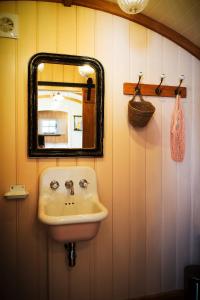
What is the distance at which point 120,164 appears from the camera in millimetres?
1704

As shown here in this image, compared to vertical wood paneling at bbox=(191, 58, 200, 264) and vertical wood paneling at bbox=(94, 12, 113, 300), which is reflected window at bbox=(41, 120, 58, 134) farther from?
vertical wood paneling at bbox=(191, 58, 200, 264)

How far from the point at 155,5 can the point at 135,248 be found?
6.16ft

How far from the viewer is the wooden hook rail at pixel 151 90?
66.5 inches

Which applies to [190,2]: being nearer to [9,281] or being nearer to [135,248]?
[135,248]


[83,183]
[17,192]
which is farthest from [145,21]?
[17,192]

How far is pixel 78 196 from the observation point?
61.9 inches

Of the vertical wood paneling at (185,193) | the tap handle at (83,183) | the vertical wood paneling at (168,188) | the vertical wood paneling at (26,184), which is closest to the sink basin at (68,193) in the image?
the tap handle at (83,183)

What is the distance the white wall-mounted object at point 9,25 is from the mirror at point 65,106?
0.21 meters

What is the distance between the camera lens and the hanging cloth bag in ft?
5.86

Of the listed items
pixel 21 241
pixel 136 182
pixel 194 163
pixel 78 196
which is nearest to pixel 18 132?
pixel 78 196

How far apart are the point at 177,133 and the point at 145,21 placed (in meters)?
0.94

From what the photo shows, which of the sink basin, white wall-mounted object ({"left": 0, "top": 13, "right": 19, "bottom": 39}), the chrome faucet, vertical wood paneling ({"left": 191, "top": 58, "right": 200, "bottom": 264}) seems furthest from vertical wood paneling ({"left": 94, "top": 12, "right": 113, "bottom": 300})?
vertical wood paneling ({"left": 191, "top": 58, "right": 200, "bottom": 264})

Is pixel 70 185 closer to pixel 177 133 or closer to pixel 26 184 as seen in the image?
pixel 26 184

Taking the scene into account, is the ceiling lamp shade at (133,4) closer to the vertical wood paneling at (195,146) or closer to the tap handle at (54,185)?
the vertical wood paneling at (195,146)
